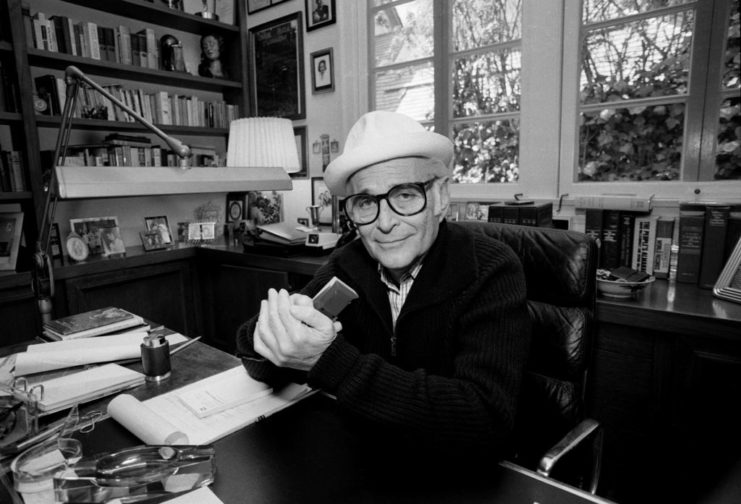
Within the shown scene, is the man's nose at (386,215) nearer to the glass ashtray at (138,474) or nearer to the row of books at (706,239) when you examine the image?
the glass ashtray at (138,474)

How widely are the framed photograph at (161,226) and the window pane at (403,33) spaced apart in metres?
1.81

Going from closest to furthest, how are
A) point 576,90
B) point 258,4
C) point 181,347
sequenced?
1. point 181,347
2. point 576,90
3. point 258,4

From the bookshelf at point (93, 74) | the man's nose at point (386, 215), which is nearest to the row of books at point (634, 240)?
the man's nose at point (386, 215)

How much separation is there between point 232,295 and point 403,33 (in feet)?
6.41

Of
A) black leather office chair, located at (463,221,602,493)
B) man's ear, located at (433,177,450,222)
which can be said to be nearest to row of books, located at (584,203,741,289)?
black leather office chair, located at (463,221,602,493)

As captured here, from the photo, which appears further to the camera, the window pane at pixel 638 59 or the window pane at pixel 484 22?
the window pane at pixel 484 22

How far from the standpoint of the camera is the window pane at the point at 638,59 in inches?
76.0

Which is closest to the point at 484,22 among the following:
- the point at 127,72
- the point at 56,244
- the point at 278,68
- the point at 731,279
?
the point at 278,68

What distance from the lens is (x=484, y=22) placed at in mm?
2482

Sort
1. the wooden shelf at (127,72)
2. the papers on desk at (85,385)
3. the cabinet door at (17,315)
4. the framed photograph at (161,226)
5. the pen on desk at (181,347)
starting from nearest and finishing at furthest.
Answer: the papers on desk at (85,385) < the pen on desk at (181,347) < the cabinet door at (17,315) < the wooden shelf at (127,72) < the framed photograph at (161,226)

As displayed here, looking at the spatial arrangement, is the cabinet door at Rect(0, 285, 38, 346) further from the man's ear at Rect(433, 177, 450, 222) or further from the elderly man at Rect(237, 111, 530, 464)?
the man's ear at Rect(433, 177, 450, 222)

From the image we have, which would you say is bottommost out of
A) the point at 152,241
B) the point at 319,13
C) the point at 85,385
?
the point at 85,385

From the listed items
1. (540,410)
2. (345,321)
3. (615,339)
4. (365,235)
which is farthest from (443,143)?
(615,339)

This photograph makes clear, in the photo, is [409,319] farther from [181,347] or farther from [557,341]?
[181,347]
